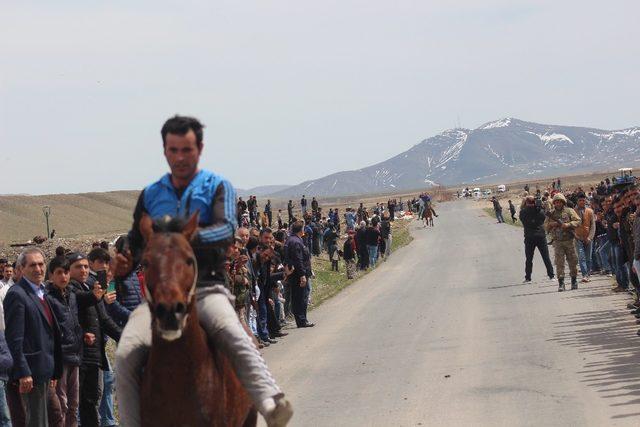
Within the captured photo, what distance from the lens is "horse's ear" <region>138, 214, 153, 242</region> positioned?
18.9ft

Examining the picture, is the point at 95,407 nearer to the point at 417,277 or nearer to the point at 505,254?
the point at 417,277

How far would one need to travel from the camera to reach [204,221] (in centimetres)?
640

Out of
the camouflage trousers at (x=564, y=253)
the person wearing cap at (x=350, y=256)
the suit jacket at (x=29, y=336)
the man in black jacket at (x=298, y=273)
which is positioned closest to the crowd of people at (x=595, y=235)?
the camouflage trousers at (x=564, y=253)

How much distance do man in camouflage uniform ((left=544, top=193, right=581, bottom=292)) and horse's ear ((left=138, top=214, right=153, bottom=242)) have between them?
1798cm

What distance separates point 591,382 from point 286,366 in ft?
15.2

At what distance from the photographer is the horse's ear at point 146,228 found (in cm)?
577

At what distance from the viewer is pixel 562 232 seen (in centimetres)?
2303

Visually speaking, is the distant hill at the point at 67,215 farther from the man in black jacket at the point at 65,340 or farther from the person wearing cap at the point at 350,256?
the man in black jacket at the point at 65,340

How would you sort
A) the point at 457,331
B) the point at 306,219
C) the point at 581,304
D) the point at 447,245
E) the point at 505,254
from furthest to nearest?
the point at 447,245
the point at 306,219
the point at 505,254
the point at 581,304
the point at 457,331

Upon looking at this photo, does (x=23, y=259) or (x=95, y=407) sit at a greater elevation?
(x=23, y=259)

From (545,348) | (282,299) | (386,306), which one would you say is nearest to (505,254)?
(386,306)

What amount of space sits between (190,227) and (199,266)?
16.3 inches

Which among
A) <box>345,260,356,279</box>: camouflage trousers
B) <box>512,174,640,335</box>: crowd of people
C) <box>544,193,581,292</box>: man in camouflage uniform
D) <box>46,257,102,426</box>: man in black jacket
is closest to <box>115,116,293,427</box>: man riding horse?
<box>46,257,102,426</box>: man in black jacket

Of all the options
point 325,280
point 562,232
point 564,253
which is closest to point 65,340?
point 562,232
